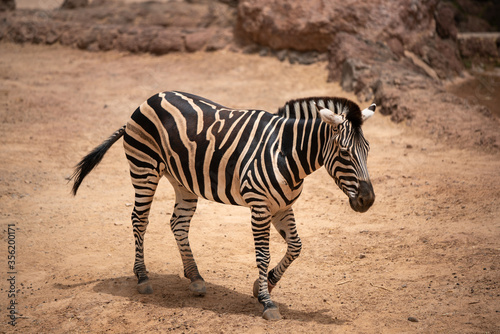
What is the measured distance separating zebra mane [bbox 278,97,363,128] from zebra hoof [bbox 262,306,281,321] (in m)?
1.83

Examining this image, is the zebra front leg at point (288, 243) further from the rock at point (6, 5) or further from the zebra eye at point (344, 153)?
the rock at point (6, 5)

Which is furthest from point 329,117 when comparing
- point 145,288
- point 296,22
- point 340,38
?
point 296,22

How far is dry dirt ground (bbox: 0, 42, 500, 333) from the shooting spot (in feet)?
16.4

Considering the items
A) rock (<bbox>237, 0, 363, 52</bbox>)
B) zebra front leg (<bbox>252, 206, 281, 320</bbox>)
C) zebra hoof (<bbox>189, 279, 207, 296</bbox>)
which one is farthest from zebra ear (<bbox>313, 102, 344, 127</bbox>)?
rock (<bbox>237, 0, 363, 52</bbox>)

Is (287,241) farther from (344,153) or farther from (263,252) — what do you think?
(344,153)

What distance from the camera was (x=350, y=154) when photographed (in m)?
4.67

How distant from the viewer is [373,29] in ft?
45.7

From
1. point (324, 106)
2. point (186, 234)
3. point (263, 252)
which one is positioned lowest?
point (186, 234)

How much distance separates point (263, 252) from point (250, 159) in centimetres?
89

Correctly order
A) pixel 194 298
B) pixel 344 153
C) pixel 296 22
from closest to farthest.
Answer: pixel 344 153, pixel 194 298, pixel 296 22

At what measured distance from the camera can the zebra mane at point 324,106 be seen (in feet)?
15.5

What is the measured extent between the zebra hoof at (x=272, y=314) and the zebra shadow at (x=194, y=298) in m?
0.11

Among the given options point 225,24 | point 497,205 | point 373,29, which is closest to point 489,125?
point 497,205

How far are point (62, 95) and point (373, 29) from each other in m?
7.99
